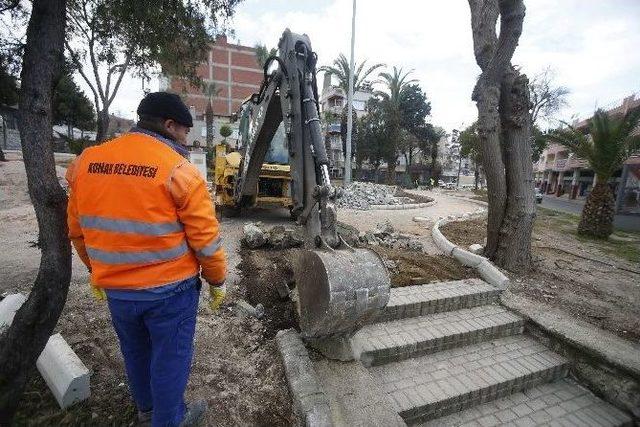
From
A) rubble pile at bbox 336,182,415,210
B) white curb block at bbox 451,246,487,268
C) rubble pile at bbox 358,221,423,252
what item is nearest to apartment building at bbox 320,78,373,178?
rubble pile at bbox 336,182,415,210

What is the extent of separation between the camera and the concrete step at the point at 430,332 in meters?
3.40

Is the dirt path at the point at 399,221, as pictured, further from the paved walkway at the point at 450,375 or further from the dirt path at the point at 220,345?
the paved walkway at the point at 450,375

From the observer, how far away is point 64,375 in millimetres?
2422

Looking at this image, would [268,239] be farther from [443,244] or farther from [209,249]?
[209,249]

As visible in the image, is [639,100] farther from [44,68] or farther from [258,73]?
[258,73]

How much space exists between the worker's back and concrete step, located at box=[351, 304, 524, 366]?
211cm

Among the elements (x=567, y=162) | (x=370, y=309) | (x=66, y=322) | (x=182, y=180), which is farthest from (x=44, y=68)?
(x=567, y=162)

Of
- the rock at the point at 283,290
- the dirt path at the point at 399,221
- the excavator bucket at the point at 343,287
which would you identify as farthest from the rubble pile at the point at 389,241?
the excavator bucket at the point at 343,287

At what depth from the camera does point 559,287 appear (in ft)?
17.2

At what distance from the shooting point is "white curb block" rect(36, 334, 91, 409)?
2.39 meters

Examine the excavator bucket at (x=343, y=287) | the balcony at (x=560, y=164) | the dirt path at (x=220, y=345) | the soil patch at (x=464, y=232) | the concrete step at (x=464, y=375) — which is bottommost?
the concrete step at (x=464, y=375)

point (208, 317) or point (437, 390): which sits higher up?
point (208, 317)

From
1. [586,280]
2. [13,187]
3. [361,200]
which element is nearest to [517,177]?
[586,280]

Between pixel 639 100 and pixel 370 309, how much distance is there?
1456 inches
